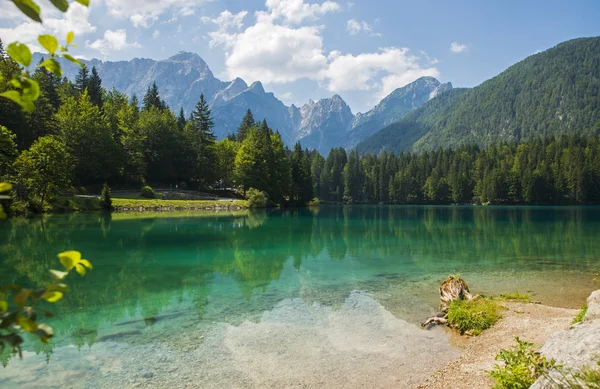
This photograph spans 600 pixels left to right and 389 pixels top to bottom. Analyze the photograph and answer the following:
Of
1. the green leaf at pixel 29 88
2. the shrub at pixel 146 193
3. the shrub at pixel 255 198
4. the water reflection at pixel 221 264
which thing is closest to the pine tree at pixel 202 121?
the shrub at pixel 255 198

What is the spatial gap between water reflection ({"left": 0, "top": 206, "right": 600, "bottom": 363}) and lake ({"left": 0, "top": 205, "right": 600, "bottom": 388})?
0.10 meters

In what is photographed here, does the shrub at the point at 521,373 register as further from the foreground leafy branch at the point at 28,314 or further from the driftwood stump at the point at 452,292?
Result: the driftwood stump at the point at 452,292

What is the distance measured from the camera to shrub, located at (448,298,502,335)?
1323 centimetres

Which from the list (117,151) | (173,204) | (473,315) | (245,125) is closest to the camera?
(473,315)

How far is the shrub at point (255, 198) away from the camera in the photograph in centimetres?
8181

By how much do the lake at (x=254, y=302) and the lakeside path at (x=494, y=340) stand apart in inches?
23.7

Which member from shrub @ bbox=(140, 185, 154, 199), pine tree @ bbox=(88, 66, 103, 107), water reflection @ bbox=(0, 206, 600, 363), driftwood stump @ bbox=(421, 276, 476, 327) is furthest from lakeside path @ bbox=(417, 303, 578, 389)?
pine tree @ bbox=(88, 66, 103, 107)

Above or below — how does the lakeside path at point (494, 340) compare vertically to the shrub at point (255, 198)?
below

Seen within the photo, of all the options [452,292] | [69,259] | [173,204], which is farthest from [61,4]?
[173,204]

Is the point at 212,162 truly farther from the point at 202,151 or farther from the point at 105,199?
the point at 105,199

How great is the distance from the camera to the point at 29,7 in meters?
1.60

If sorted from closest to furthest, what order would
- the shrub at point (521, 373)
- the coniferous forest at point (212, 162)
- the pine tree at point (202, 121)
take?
the shrub at point (521, 373), the coniferous forest at point (212, 162), the pine tree at point (202, 121)

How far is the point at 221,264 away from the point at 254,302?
8.61 meters

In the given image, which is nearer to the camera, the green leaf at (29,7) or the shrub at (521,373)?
the green leaf at (29,7)
